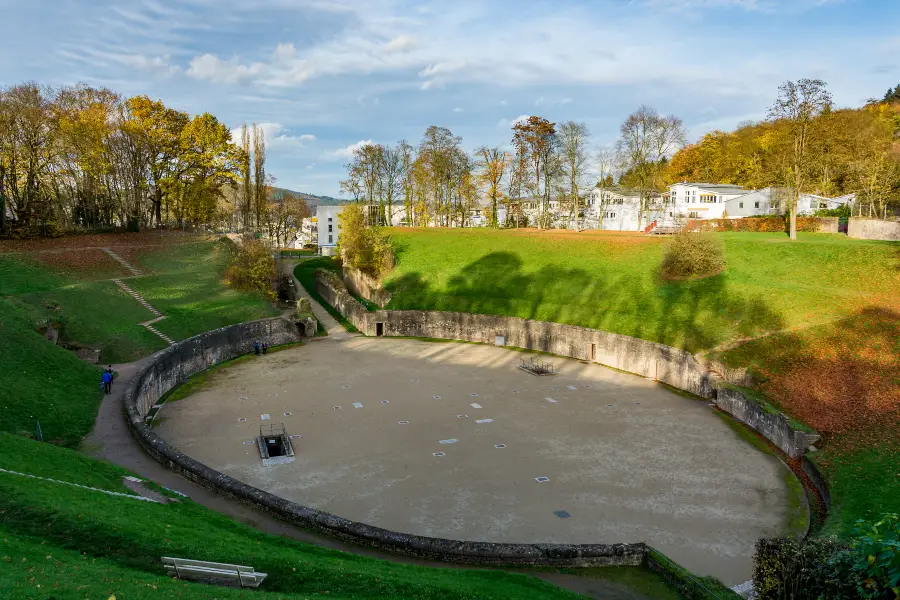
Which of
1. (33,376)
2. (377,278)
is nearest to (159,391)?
(33,376)

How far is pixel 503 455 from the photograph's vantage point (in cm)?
2009

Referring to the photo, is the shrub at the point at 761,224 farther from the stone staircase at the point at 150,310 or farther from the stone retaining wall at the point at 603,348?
the stone staircase at the point at 150,310

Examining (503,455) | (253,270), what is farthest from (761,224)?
(253,270)

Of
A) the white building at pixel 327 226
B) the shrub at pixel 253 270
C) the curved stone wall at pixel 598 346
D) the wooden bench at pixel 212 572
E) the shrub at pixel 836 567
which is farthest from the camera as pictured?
the white building at pixel 327 226

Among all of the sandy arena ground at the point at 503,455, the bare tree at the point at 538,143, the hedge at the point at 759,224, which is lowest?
the sandy arena ground at the point at 503,455

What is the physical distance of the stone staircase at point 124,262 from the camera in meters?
42.7

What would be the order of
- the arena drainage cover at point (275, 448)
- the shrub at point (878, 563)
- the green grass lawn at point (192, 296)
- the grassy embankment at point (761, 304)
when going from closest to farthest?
the shrub at point (878, 563) → the grassy embankment at point (761, 304) → the arena drainage cover at point (275, 448) → the green grass lawn at point (192, 296)

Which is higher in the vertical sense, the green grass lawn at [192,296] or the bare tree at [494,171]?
the bare tree at [494,171]

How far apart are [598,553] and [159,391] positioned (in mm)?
22044

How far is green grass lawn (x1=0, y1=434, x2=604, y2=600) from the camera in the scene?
8742mm

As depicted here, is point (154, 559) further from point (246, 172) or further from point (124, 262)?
point (246, 172)

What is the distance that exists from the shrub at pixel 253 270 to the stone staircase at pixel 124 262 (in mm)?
6668

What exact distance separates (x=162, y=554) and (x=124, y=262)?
40.4m

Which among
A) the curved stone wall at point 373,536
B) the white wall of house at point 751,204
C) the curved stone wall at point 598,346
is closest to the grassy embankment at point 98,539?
the curved stone wall at point 373,536
